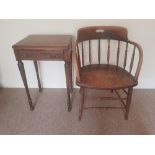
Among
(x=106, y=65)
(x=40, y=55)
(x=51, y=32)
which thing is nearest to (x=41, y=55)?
(x=40, y=55)

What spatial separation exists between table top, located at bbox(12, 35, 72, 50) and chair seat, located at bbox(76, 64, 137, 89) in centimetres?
30

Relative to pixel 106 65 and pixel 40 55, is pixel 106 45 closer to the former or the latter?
pixel 106 65

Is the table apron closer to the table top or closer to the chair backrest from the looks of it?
the table top

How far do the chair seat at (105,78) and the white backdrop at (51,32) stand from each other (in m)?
0.42

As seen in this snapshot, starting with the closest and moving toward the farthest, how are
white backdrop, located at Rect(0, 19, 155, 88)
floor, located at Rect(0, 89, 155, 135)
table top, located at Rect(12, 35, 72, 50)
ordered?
table top, located at Rect(12, 35, 72, 50), floor, located at Rect(0, 89, 155, 135), white backdrop, located at Rect(0, 19, 155, 88)

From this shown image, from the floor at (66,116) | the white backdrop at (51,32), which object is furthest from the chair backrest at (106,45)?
the floor at (66,116)

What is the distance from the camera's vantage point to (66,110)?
5.42 ft

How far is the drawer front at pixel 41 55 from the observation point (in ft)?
4.24

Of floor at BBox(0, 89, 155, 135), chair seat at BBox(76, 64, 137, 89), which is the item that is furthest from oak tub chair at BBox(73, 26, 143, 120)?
floor at BBox(0, 89, 155, 135)

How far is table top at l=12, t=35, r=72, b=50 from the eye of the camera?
4.18 feet

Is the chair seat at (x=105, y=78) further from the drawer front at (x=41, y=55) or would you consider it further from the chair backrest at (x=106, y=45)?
the drawer front at (x=41, y=55)
